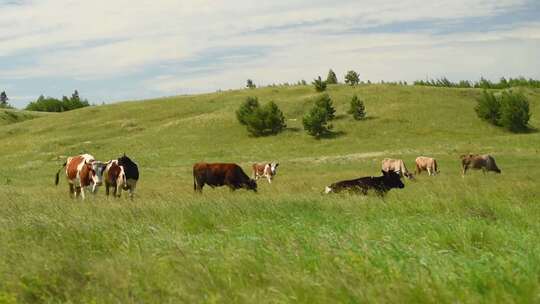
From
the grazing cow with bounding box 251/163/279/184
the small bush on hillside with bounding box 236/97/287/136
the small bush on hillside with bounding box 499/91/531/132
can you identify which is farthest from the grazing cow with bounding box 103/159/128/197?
the small bush on hillside with bounding box 499/91/531/132

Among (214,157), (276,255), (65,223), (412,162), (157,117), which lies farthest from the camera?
(157,117)

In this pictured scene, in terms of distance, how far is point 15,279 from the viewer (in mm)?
5914

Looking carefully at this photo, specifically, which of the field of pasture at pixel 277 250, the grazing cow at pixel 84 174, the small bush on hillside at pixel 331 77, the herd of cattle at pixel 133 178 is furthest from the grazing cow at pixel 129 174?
the small bush on hillside at pixel 331 77

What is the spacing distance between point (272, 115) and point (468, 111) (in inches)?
873

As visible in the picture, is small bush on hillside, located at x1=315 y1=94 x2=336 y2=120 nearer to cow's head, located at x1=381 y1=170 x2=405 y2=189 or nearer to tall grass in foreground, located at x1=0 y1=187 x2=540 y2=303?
cow's head, located at x1=381 y1=170 x2=405 y2=189

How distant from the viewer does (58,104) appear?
145375 millimetres

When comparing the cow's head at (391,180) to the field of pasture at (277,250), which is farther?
the cow's head at (391,180)

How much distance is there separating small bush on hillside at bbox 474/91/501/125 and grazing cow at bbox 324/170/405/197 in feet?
162

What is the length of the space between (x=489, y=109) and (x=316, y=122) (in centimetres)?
1800

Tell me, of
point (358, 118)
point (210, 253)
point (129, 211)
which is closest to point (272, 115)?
point (358, 118)

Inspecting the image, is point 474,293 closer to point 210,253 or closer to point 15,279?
point 210,253

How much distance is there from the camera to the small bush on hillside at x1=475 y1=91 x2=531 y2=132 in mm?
62219

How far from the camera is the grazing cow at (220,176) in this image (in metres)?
22.7

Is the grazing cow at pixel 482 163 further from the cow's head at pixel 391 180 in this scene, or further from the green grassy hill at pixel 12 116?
the green grassy hill at pixel 12 116
